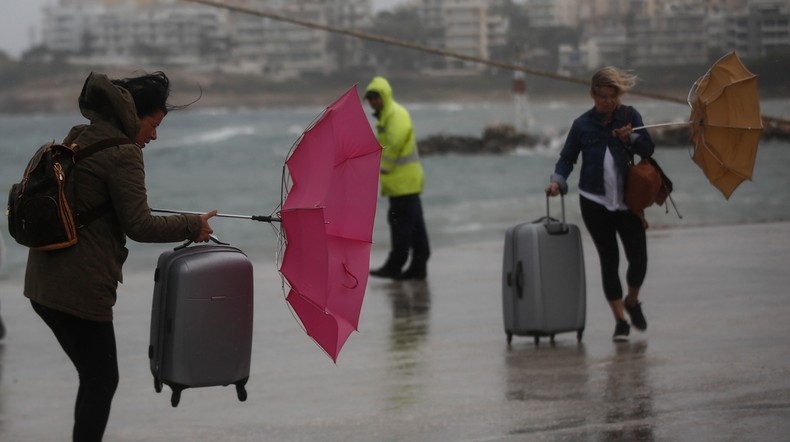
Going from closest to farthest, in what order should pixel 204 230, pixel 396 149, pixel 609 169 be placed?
pixel 204 230 < pixel 609 169 < pixel 396 149

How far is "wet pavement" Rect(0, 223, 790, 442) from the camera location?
20.7 feet

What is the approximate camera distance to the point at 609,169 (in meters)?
8.25

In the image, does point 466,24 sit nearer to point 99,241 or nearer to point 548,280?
point 548,280

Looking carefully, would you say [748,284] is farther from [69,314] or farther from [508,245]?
[69,314]

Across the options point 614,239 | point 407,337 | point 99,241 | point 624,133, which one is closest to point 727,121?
point 624,133

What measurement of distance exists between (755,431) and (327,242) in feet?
6.17

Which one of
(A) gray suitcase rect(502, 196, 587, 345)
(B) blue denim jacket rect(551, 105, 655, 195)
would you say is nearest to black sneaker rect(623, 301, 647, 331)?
(A) gray suitcase rect(502, 196, 587, 345)

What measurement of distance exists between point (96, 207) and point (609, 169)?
3.88 metres

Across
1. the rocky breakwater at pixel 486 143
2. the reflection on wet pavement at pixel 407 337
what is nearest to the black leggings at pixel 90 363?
the reflection on wet pavement at pixel 407 337

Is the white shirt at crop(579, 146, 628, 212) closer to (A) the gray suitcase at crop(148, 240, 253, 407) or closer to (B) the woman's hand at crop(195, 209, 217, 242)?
(A) the gray suitcase at crop(148, 240, 253, 407)

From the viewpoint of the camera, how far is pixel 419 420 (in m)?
6.56

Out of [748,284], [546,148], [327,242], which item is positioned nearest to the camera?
[327,242]

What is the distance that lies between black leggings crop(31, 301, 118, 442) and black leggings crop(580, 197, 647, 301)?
12.6ft

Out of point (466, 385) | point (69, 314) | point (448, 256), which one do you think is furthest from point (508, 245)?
point (448, 256)
